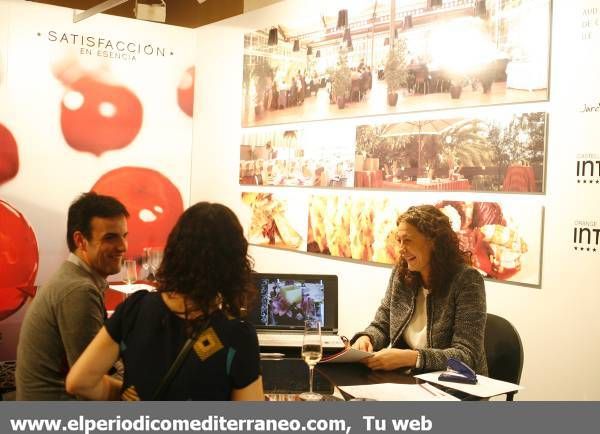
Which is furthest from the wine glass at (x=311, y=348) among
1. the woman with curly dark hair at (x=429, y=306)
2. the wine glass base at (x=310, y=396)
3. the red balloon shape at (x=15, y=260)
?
the red balloon shape at (x=15, y=260)

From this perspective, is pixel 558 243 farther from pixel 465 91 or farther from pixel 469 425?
pixel 469 425

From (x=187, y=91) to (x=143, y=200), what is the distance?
42.9 inches

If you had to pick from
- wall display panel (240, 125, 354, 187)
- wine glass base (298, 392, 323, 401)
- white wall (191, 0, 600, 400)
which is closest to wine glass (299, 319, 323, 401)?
wine glass base (298, 392, 323, 401)

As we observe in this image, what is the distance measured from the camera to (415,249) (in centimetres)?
306

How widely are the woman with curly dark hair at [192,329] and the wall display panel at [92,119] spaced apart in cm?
404

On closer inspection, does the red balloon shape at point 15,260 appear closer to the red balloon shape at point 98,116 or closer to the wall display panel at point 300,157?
the red balloon shape at point 98,116

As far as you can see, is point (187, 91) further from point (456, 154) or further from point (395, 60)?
point (456, 154)

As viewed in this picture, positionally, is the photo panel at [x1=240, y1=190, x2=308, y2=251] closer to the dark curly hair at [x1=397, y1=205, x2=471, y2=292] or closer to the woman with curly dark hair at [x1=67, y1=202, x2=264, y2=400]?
the dark curly hair at [x1=397, y1=205, x2=471, y2=292]

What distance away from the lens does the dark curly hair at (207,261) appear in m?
1.82

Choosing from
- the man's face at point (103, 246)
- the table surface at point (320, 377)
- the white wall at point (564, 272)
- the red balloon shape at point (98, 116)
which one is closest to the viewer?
the table surface at point (320, 377)

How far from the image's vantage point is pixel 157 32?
20.1ft

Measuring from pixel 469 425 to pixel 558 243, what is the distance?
1770 millimetres

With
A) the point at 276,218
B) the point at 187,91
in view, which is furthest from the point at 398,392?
the point at 187,91

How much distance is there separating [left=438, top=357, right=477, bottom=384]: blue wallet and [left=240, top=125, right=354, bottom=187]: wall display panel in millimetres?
2355
